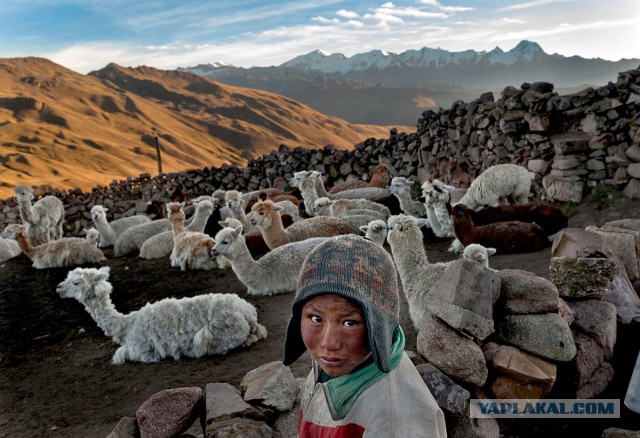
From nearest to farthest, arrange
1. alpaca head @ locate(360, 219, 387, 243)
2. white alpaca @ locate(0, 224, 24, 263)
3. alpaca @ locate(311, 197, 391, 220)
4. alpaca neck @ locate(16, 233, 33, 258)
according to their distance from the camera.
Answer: alpaca head @ locate(360, 219, 387, 243), alpaca @ locate(311, 197, 391, 220), alpaca neck @ locate(16, 233, 33, 258), white alpaca @ locate(0, 224, 24, 263)

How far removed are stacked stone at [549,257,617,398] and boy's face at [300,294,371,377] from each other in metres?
3.23

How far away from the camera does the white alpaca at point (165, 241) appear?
10.2 metres

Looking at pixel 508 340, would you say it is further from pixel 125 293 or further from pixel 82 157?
pixel 82 157

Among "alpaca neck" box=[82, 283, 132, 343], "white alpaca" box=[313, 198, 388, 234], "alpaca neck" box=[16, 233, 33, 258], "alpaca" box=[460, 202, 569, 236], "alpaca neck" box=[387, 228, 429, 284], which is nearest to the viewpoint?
"alpaca neck" box=[387, 228, 429, 284]

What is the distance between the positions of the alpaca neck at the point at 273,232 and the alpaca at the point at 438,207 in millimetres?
2936

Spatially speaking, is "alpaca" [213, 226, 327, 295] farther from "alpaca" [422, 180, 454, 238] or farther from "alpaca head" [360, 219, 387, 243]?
"alpaca" [422, 180, 454, 238]

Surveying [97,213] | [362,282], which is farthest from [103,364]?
[97,213]

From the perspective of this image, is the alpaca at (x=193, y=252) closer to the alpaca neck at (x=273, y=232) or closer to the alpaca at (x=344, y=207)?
the alpaca neck at (x=273, y=232)

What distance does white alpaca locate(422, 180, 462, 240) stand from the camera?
8.68 meters

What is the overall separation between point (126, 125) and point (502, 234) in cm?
6632

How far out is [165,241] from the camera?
33.7ft

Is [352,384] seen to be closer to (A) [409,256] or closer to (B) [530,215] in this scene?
(A) [409,256]

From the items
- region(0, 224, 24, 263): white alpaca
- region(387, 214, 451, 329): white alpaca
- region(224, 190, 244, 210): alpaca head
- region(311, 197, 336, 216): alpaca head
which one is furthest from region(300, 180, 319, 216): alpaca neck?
region(0, 224, 24, 263): white alpaca

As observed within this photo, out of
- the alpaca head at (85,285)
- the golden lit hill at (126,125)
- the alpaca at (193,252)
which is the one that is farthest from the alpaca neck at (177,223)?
the golden lit hill at (126,125)
